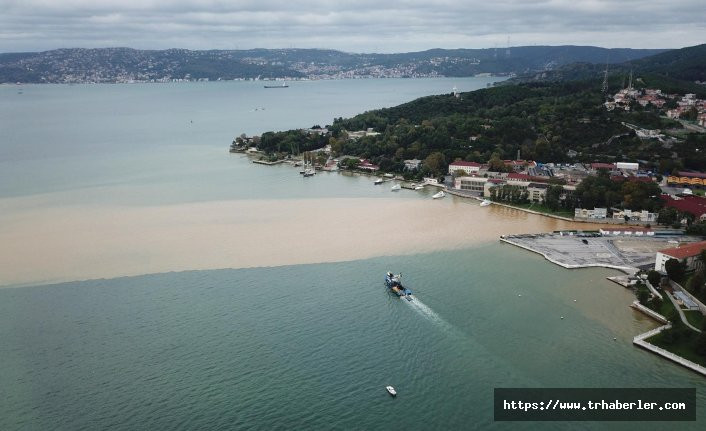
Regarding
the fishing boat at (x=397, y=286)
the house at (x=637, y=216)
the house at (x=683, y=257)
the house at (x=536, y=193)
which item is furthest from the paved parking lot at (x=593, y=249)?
the fishing boat at (x=397, y=286)

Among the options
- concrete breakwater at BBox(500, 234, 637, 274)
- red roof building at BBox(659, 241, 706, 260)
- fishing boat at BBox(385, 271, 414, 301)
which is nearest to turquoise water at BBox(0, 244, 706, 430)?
fishing boat at BBox(385, 271, 414, 301)

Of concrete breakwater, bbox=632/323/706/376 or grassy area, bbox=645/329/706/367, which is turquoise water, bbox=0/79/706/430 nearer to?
concrete breakwater, bbox=632/323/706/376

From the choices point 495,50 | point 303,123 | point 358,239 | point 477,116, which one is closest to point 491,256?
point 358,239

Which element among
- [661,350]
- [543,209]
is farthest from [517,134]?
[661,350]

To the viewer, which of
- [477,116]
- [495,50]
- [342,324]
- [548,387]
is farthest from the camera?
[495,50]

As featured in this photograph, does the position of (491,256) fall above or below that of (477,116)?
below

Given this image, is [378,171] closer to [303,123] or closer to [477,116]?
[477,116]

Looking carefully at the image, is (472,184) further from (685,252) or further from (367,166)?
(685,252)
